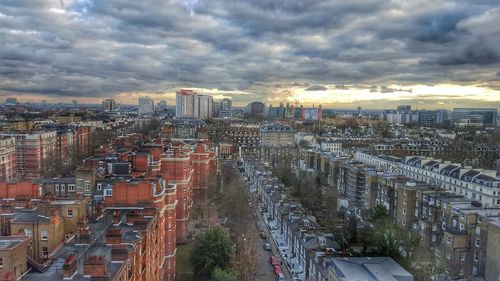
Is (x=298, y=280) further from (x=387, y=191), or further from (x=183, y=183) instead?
(x=387, y=191)

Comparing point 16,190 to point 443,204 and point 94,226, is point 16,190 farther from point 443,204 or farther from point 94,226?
point 443,204

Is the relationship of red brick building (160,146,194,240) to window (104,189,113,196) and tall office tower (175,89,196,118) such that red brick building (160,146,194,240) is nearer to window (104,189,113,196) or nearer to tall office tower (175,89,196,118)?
window (104,189,113,196)

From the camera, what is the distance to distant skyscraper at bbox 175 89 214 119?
122 m

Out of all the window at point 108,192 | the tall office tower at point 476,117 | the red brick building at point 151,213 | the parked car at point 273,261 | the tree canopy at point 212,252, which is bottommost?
the parked car at point 273,261

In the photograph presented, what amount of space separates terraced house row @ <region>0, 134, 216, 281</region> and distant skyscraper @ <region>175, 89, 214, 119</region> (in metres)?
102

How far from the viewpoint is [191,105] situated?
122438 millimetres

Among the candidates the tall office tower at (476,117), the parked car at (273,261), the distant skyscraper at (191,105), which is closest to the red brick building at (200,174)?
the parked car at (273,261)

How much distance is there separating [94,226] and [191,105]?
111 m

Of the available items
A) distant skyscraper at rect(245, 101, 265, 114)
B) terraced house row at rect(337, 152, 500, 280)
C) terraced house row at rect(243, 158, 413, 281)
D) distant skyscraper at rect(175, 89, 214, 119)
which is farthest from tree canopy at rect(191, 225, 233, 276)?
distant skyscraper at rect(245, 101, 265, 114)

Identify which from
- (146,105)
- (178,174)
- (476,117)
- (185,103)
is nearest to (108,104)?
(146,105)

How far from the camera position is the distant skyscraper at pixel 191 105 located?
121750mm

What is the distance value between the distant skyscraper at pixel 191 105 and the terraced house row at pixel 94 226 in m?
102

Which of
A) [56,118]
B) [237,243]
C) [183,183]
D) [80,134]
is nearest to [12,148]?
[80,134]

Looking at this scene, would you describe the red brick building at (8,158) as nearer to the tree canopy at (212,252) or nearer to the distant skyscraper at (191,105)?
the tree canopy at (212,252)
